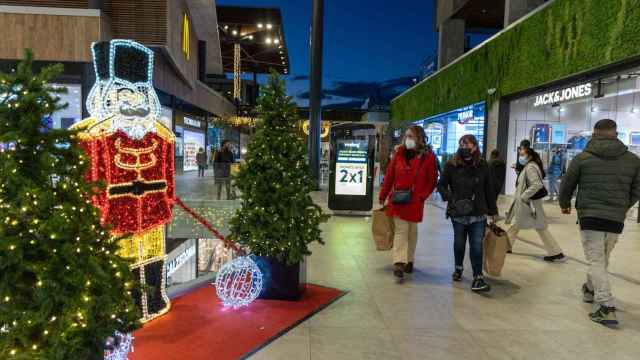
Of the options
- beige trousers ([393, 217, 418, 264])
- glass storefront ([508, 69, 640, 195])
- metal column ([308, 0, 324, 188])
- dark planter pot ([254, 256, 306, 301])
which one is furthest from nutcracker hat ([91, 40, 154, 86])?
glass storefront ([508, 69, 640, 195])

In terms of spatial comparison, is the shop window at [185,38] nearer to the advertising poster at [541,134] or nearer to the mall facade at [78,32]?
the mall facade at [78,32]

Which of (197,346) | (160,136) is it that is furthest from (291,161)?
(197,346)

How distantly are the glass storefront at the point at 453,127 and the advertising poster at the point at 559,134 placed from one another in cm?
214

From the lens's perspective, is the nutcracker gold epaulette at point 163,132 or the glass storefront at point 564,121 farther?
the glass storefront at point 564,121

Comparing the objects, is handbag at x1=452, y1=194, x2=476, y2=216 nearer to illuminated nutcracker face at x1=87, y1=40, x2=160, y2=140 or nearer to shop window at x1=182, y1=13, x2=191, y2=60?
illuminated nutcracker face at x1=87, y1=40, x2=160, y2=140

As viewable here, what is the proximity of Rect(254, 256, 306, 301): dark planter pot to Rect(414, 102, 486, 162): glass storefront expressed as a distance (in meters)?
10.6

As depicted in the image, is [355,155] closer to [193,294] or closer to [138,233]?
[193,294]

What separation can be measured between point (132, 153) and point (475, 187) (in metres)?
3.25

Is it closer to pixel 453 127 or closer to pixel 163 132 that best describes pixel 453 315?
pixel 163 132

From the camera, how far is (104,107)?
336 cm

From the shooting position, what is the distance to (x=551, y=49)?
35.4 feet

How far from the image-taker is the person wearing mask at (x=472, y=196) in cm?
471

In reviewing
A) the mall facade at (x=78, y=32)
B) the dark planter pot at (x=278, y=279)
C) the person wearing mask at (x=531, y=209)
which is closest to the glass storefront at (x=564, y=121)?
the person wearing mask at (x=531, y=209)

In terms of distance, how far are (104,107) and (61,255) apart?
1.75 meters
